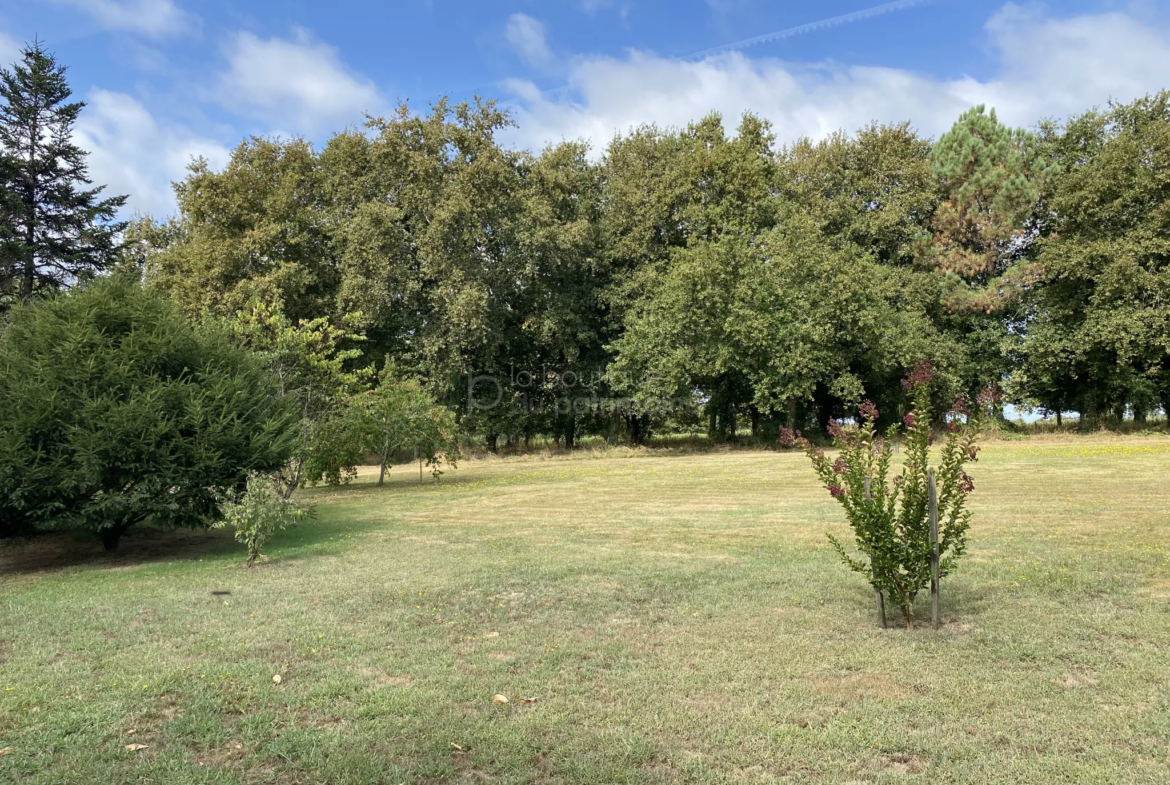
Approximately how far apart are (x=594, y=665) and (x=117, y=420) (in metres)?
8.18

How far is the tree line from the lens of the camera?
28188 millimetres

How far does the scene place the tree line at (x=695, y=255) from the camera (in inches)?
1110

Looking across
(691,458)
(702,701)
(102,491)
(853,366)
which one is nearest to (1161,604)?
(702,701)

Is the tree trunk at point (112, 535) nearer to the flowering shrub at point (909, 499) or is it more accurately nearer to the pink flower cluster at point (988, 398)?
the flowering shrub at point (909, 499)

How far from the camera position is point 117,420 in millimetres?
9836

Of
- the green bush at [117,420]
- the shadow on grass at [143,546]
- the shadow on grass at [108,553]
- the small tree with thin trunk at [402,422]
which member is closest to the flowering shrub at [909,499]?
the shadow on grass at [143,546]

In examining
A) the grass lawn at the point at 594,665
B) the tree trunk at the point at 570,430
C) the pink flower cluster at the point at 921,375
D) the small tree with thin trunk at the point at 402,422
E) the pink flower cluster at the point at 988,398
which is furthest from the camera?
the tree trunk at the point at 570,430

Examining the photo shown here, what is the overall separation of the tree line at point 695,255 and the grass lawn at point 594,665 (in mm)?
19965

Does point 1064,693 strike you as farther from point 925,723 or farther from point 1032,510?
point 1032,510

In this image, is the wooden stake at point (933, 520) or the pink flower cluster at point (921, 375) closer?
the pink flower cluster at point (921, 375)

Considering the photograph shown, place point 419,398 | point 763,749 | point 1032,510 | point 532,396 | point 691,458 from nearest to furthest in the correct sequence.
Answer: point 763,749
point 1032,510
point 419,398
point 691,458
point 532,396

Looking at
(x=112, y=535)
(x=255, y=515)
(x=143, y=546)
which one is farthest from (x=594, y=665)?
(x=143, y=546)

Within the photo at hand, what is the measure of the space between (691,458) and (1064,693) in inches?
992

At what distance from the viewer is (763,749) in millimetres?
3816
